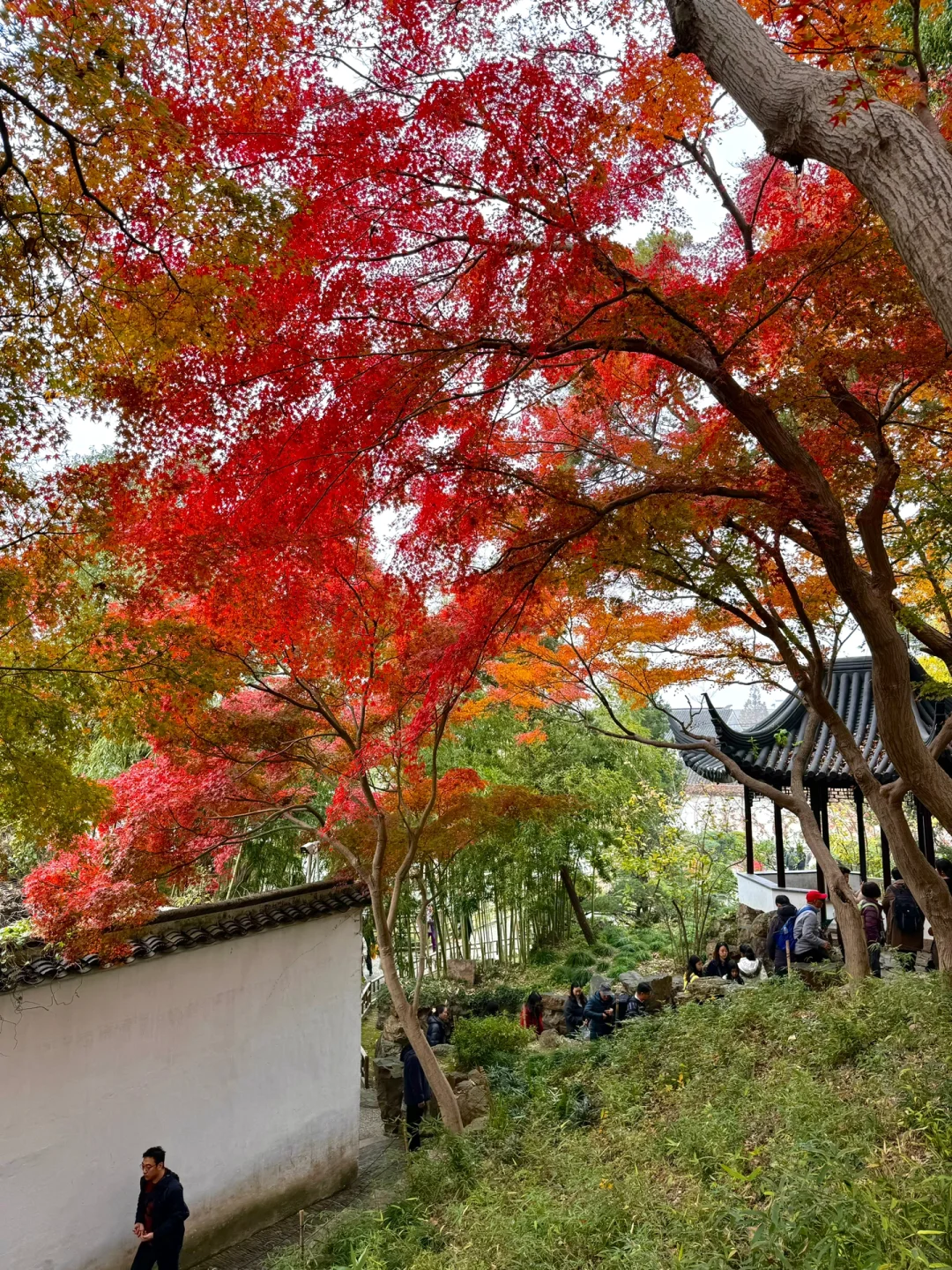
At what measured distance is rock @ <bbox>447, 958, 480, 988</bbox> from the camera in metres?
14.4

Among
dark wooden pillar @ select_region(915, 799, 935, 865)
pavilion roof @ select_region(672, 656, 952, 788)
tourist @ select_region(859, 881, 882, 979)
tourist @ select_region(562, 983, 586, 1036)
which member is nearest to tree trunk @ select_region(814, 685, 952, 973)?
tourist @ select_region(859, 881, 882, 979)

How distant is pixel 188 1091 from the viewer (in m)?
6.65

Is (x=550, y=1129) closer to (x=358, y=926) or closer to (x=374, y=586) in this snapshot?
(x=358, y=926)

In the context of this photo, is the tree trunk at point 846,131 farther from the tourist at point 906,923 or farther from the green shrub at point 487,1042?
the green shrub at point 487,1042

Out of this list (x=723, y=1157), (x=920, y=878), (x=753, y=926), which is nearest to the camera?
(x=723, y=1157)

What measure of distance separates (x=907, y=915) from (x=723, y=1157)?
21.2ft

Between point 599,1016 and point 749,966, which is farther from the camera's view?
point 749,966

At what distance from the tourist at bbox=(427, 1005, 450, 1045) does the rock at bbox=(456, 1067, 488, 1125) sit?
4.94 feet

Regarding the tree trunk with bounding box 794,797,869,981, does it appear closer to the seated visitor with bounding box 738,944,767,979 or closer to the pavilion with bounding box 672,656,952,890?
the pavilion with bounding box 672,656,952,890

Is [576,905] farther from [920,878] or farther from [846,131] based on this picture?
[846,131]

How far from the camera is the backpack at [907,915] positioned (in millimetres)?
9078

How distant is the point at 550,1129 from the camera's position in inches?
220

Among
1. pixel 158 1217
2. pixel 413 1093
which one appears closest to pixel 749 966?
pixel 413 1093

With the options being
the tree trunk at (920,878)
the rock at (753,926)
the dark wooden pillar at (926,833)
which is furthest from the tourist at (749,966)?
the tree trunk at (920,878)
